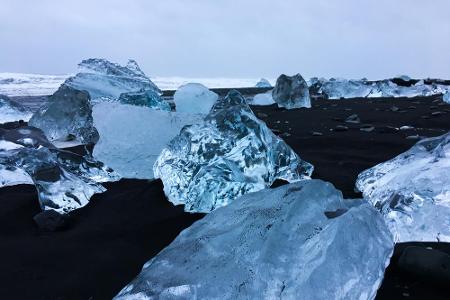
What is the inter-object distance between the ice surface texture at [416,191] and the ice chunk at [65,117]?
121 inches

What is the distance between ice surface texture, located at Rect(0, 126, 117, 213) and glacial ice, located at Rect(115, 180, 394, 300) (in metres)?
1.00

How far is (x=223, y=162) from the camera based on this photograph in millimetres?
1995

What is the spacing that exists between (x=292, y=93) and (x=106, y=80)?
11.1 feet

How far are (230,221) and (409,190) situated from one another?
81cm

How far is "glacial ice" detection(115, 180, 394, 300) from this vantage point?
1.01m

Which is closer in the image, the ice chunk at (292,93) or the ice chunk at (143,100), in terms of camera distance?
the ice chunk at (143,100)

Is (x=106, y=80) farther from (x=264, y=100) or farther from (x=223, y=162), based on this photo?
(x=223, y=162)

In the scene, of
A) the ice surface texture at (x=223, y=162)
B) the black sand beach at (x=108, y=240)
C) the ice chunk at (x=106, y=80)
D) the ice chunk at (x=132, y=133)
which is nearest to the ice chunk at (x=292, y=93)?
the ice chunk at (x=106, y=80)

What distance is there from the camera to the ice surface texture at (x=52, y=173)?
202 cm

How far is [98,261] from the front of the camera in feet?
4.81

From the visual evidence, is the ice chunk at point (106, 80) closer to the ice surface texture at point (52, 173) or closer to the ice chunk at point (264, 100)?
the ice chunk at point (264, 100)

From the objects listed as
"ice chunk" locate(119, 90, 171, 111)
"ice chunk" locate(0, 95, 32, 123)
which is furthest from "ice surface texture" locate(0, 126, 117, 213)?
"ice chunk" locate(0, 95, 32, 123)

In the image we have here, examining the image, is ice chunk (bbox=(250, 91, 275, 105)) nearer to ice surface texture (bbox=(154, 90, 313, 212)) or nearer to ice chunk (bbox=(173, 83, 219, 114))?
ice chunk (bbox=(173, 83, 219, 114))

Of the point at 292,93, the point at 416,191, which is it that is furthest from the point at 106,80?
the point at 416,191
